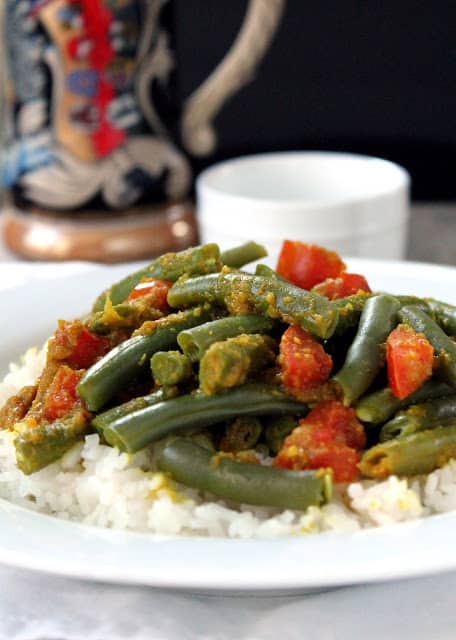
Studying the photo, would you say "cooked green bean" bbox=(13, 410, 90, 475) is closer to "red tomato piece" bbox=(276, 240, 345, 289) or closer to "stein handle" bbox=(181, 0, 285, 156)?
"red tomato piece" bbox=(276, 240, 345, 289)

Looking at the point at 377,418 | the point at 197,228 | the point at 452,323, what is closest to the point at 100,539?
the point at 377,418

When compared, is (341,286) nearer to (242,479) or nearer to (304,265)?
(304,265)

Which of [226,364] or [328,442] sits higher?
[226,364]

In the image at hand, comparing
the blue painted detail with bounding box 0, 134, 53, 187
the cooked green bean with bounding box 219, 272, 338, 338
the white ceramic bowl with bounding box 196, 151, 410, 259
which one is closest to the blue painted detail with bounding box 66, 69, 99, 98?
the blue painted detail with bounding box 0, 134, 53, 187

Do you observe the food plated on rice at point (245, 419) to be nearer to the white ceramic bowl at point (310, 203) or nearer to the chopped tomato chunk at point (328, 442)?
the chopped tomato chunk at point (328, 442)

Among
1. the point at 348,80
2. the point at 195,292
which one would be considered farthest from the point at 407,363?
the point at 348,80

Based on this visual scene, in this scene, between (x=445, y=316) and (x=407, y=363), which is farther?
(x=445, y=316)

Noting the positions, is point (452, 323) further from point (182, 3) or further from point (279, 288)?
point (182, 3)
